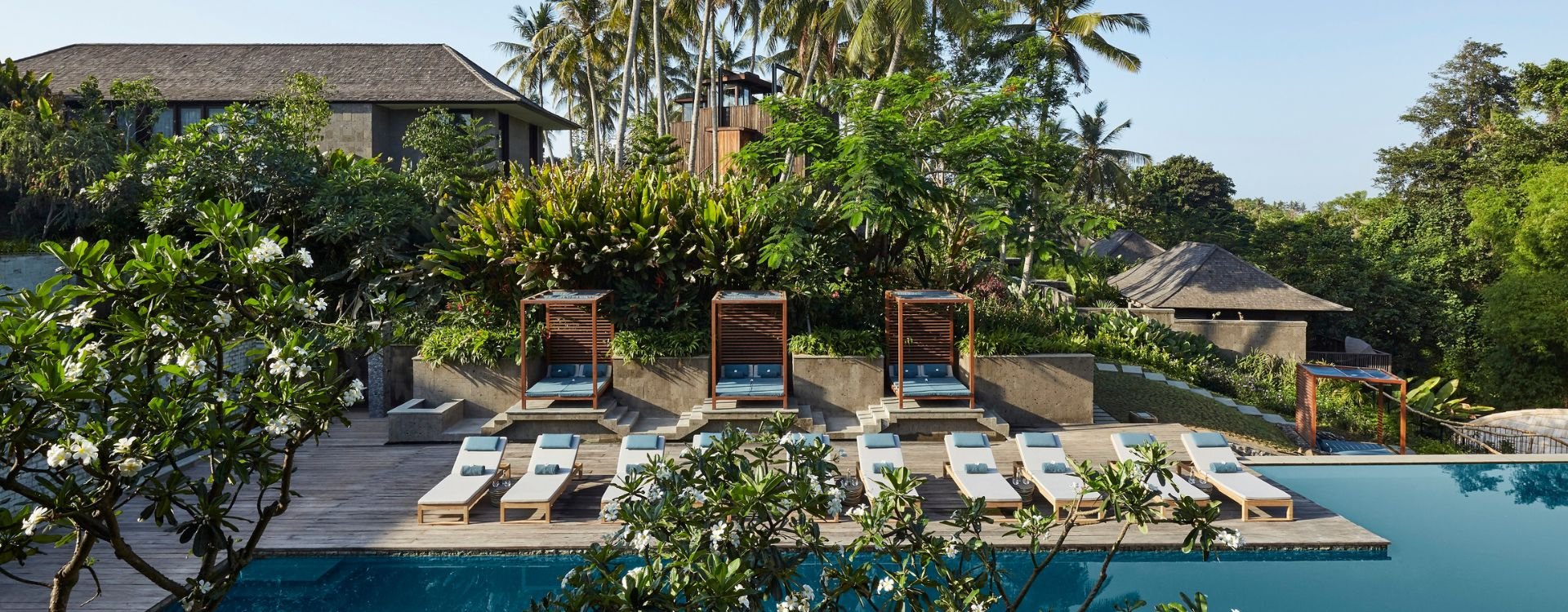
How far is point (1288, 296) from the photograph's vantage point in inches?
845

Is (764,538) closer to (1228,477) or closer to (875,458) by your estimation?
(875,458)

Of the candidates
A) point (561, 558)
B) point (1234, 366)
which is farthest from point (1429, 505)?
point (561, 558)

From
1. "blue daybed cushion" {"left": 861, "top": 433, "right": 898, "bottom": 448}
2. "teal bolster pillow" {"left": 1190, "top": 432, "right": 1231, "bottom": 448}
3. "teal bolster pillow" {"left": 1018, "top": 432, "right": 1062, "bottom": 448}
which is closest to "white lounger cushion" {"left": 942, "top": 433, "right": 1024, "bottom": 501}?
"teal bolster pillow" {"left": 1018, "top": 432, "right": 1062, "bottom": 448}

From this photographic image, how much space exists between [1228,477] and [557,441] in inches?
304

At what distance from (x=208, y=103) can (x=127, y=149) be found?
6.82 meters

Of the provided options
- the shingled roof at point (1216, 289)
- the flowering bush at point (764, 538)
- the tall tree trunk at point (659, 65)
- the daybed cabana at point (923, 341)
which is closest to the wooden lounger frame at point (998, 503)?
the daybed cabana at point (923, 341)

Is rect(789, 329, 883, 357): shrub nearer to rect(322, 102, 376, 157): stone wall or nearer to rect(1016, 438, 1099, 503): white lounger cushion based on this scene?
rect(1016, 438, 1099, 503): white lounger cushion

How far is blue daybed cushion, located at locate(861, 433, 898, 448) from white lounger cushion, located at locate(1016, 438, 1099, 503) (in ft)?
4.88

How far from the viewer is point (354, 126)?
74.9 ft

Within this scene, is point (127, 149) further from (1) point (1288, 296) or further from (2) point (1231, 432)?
(1) point (1288, 296)

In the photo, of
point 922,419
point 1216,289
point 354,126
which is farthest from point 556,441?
point 1216,289

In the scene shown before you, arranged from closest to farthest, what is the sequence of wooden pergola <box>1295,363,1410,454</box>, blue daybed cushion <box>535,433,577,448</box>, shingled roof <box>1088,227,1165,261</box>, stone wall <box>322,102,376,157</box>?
blue daybed cushion <box>535,433,577,448</box> < wooden pergola <box>1295,363,1410,454</box> < stone wall <box>322,102,376,157</box> < shingled roof <box>1088,227,1165,261</box>

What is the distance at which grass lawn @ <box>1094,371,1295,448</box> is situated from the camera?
49.0 feet

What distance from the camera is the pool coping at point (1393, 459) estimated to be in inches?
476
